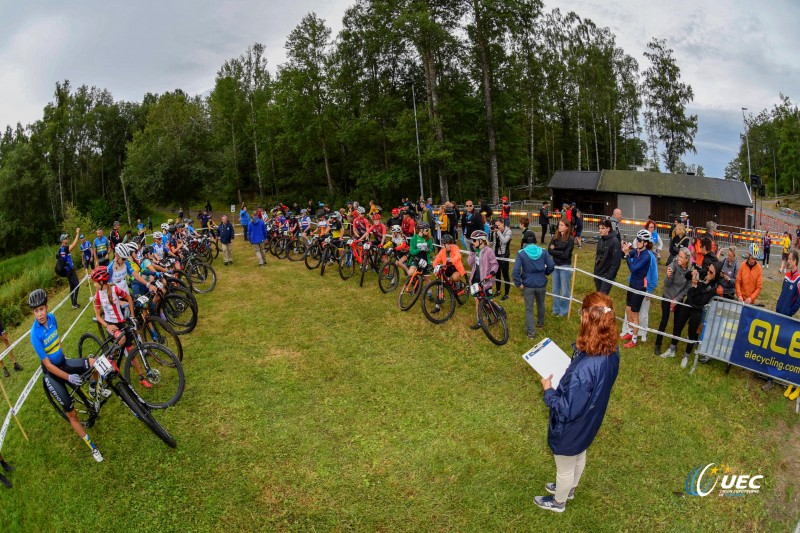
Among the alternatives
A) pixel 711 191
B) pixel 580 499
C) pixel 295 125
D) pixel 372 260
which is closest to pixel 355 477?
pixel 580 499

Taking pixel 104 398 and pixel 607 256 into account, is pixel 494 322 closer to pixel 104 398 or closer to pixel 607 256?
pixel 607 256

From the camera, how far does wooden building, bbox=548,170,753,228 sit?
88.9ft

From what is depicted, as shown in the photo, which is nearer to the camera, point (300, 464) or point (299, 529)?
point (299, 529)

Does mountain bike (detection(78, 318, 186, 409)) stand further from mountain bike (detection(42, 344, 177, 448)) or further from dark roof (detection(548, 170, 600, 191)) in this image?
dark roof (detection(548, 170, 600, 191))

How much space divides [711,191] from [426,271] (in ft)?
83.5

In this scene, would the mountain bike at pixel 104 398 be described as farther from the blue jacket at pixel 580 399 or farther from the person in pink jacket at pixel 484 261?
the person in pink jacket at pixel 484 261

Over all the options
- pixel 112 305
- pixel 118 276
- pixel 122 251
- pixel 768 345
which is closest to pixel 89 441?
pixel 112 305

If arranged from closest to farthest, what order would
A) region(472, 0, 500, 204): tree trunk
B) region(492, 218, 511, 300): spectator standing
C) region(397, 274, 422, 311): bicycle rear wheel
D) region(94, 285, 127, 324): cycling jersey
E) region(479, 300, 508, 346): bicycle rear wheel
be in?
region(94, 285, 127, 324): cycling jersey → region(479, 300, 508, 346): bicycle rear wheel → region(397, 274, 422, 311): bicycle rear wheel → region(492, 218, 511, 300): spectator standing → region(472, 0, 500, 204): tree trunk

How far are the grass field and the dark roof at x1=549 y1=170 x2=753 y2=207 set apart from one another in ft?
76.6

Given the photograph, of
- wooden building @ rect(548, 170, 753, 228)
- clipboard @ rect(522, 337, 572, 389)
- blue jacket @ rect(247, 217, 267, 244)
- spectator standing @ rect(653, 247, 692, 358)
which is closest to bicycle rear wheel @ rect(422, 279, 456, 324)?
clipboard @ rect(522, 337, 572, 389)

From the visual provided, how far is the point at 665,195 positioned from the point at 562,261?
72.5 feet

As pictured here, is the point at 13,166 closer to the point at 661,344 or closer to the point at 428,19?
the point at 428,19

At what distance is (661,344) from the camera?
8344mm

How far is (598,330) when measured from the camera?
368 centimetres
